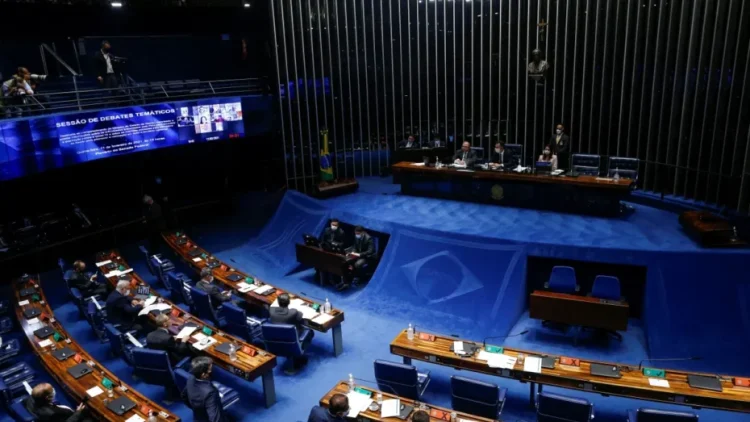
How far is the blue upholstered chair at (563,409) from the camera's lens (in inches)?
209

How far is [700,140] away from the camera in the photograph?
35.0ft

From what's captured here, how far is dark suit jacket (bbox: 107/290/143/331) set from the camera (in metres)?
7.98

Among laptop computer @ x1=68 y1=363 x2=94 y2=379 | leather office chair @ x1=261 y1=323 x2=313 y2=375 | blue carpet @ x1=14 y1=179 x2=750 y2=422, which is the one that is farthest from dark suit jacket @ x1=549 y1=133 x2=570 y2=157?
laptop computer @ x1=68 y1=363 x2=94 y2=379

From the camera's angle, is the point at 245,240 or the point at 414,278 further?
the point at 245,240

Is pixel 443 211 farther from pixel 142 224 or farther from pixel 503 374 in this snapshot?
pixel 142 224

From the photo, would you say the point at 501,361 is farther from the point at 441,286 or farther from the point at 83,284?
the point at 83,284

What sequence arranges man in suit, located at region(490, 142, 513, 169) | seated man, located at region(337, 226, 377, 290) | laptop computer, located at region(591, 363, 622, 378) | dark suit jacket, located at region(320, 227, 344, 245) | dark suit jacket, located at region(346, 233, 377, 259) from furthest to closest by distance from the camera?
1. man in suit, located at region(490, 142, 513, 169)
2. dark suit jacket, located at region(320, 227, 344, 245)
3. dark suit jacket, located at region(346, 233, 377, 259)
4. seated man, located at region(337, 226, 377, 290)
5. laptop computer, located at region(591, 363, 622, 378)

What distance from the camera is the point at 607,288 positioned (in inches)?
313

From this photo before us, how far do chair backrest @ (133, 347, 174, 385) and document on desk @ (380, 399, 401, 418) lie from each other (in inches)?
106

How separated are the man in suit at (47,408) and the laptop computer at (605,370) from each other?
5.41 metres

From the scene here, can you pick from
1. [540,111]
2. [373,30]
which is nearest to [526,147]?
[540,111]

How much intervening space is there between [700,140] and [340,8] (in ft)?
30.0

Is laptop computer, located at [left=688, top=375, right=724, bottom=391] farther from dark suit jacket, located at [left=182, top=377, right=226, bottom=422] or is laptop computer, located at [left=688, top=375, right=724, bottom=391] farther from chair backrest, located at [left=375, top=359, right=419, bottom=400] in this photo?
dark suit jacket, located at [left=182, top=377, right=226, bottom=422]

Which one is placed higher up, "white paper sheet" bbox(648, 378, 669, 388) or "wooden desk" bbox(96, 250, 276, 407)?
"white paper sheet" bbox(648, 378, 669, 388)
